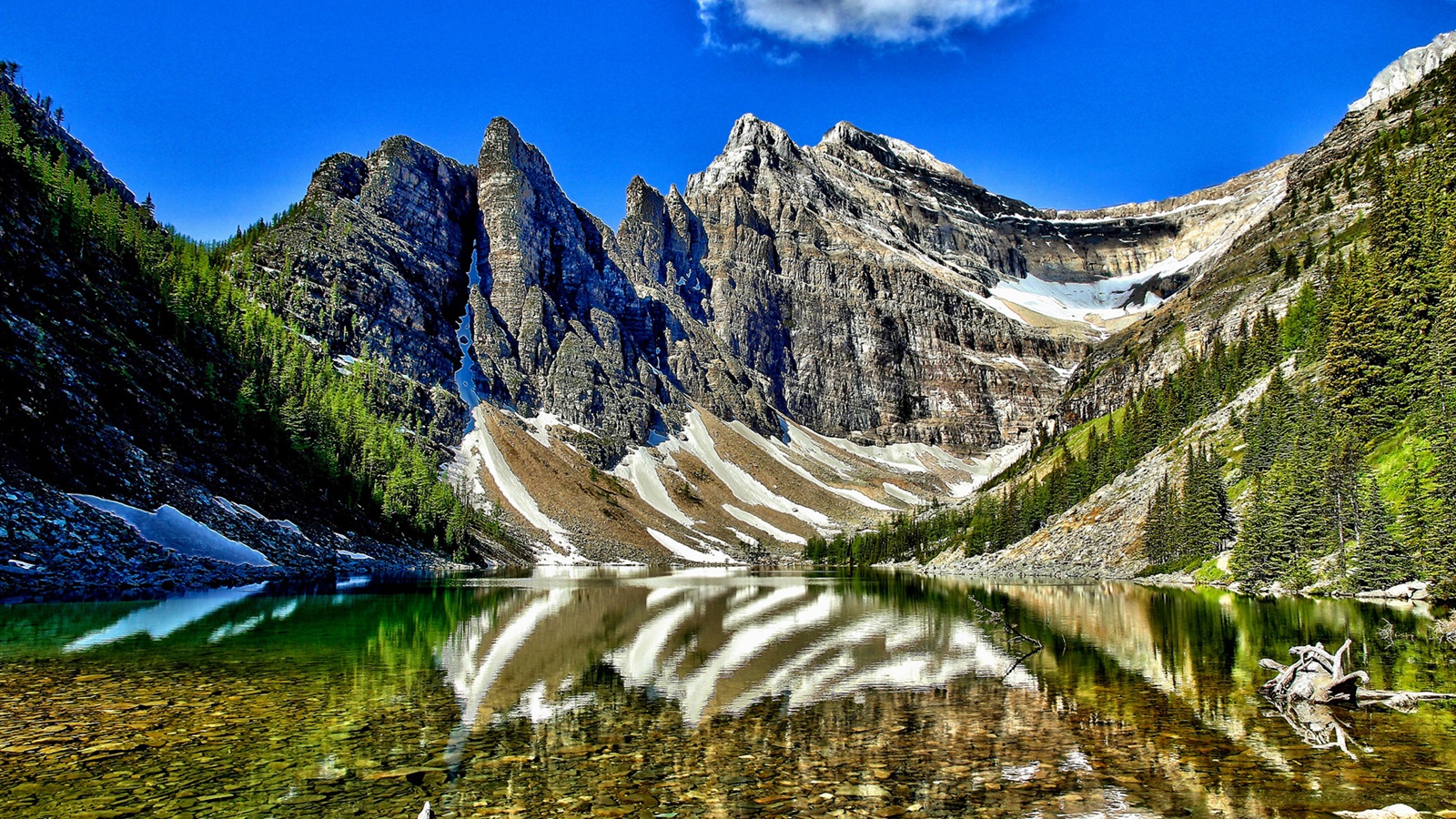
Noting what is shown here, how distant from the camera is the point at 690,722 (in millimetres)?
18094

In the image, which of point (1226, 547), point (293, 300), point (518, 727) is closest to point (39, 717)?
point (518, 727)

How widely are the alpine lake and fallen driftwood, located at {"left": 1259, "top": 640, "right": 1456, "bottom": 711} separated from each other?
678mm

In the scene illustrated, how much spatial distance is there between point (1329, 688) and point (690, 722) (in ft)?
47.7

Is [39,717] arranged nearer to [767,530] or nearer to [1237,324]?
[1237,324]

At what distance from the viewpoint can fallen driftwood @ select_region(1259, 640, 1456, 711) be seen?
1758 cm

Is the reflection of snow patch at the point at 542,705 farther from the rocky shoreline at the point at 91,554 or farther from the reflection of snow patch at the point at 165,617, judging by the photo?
the rocky shoreline at the point at 91,554

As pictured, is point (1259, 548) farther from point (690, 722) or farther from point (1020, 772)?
point (690, 722)

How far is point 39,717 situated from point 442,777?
30.9 ft

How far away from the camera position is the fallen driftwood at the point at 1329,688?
17578 millimetres

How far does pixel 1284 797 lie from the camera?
11898 mm

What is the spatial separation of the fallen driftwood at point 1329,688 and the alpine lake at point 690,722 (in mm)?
678

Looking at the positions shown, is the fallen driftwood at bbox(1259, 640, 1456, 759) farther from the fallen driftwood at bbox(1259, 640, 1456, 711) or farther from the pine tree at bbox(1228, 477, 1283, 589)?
the pine tree at bbox(1228, 477, 1283, 589)

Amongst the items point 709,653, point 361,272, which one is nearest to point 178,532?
point 709,653

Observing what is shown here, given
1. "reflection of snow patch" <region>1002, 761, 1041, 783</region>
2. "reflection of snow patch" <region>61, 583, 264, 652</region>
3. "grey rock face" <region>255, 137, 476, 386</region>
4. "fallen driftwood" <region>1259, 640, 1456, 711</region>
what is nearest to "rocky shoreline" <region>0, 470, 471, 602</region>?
"reflection of snow patch" <region>61, 583, 264, 652</region>
